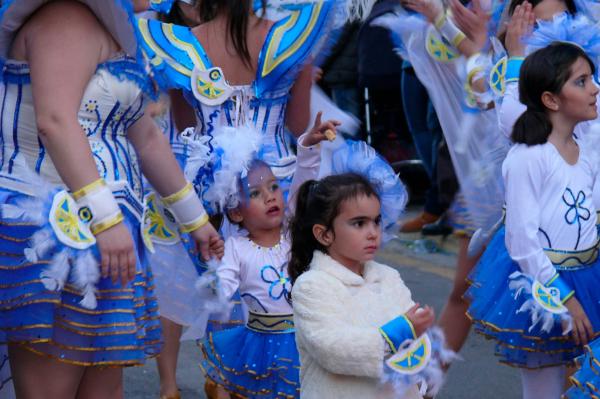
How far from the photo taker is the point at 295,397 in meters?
4.22

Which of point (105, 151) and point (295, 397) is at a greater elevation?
point (105, 151)

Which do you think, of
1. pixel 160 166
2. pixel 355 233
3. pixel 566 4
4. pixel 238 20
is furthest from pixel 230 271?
pixel 566 4

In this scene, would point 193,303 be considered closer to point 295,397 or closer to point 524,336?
point 295,397

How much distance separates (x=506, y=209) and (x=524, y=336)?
492mm

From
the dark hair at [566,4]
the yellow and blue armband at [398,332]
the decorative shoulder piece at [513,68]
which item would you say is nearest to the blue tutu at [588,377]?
the yellow and blue armband at [398,332]

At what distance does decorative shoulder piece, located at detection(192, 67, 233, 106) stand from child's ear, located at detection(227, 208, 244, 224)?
0.47 m

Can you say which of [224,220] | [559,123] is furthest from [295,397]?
[559,123]

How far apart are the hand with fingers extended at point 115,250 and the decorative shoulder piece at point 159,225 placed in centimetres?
130

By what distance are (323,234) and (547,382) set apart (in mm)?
1389

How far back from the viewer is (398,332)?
10.5ft

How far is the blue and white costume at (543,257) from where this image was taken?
418cm

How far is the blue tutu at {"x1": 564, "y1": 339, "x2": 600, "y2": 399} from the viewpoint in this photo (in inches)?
144

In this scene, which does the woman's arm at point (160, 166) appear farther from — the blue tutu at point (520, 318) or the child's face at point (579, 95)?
the child's face at point (579, 95)

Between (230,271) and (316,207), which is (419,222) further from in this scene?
(316,207)
